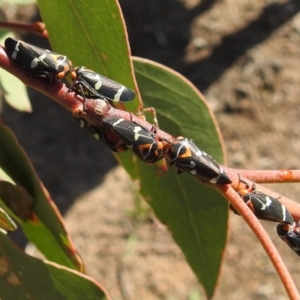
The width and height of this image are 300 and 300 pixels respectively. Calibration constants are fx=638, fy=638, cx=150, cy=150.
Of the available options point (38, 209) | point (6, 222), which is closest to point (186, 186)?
point (38, 209)

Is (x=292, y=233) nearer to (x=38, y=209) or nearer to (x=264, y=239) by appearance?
(x=264, y=239)

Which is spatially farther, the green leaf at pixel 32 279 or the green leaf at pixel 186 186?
the green leaf at pixel 186 186

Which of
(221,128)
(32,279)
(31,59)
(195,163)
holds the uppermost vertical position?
(31,59)

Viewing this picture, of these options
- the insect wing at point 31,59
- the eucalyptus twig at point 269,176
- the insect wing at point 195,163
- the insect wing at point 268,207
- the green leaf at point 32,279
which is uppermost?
the insect wing at point 31,59

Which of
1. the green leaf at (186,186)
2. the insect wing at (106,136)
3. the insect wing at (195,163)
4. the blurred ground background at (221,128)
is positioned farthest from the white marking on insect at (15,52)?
the blurred ground background at (221,128)

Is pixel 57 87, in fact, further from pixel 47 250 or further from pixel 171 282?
pixel 171 282

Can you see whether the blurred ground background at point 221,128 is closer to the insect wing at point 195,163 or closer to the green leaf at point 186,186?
the green leaf at point 186,186
